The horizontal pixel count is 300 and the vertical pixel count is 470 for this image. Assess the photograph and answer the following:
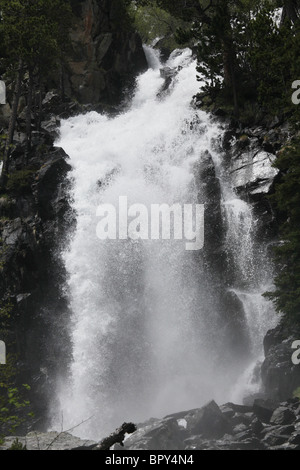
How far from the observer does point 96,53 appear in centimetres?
4072

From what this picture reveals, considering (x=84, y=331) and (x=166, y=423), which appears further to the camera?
(x=84, y=331)

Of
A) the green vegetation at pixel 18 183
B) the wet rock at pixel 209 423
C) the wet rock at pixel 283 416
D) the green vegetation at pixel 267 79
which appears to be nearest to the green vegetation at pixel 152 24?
the green vegetation at pixel 267 79

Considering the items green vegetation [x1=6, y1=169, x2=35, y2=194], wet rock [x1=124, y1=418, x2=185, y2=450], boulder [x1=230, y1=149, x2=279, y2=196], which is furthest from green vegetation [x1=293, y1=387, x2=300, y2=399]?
green vegetation [x1=6, y1=169, x2=35, y2=194]

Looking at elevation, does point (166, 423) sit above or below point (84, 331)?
below

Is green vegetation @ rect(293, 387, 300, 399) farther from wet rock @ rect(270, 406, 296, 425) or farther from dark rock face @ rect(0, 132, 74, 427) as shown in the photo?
dark rock face @ rect(0, 132, 74, 427)

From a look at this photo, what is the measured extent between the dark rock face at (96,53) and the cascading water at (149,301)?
12283 mm

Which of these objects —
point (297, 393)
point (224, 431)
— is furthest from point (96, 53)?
point (224, 431)

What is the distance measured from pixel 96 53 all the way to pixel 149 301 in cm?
2697

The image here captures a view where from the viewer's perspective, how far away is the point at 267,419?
1509 centimetres

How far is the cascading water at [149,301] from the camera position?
1986 centimetres

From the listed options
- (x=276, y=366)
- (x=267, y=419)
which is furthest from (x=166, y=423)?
(x=276, y=366)
